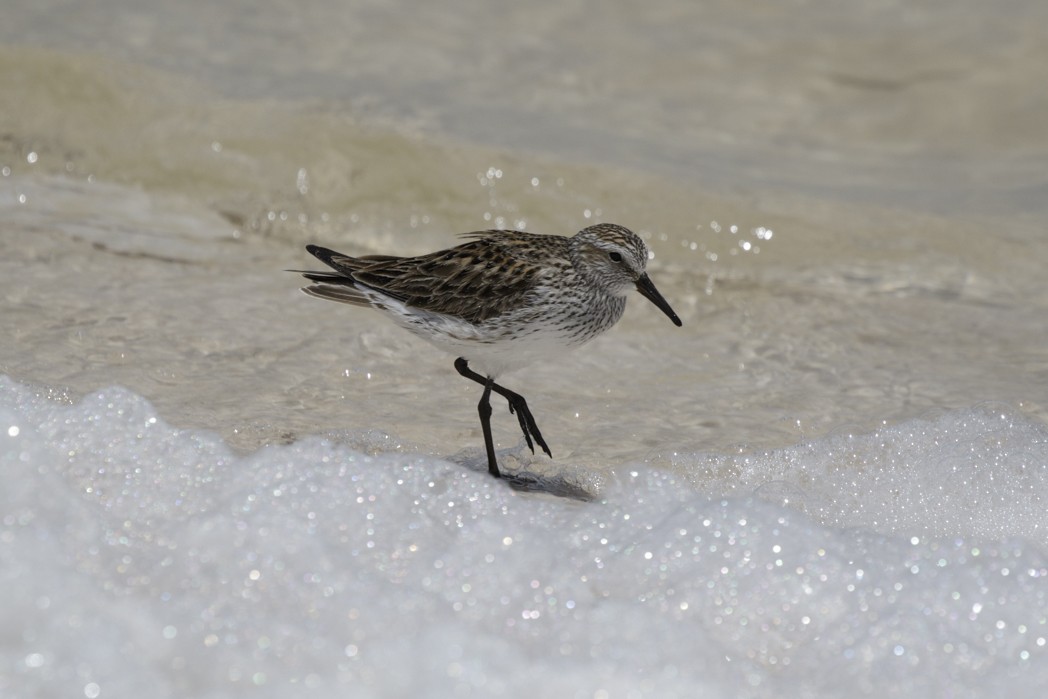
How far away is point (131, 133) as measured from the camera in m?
9.35

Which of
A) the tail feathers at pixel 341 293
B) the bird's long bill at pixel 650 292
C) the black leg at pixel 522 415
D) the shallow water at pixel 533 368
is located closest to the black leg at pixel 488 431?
the black leg at pixel 522 415

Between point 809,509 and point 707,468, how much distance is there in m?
0.49

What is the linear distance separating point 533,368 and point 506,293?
163 centimetres

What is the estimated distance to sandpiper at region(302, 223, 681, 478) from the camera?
17.0 feet

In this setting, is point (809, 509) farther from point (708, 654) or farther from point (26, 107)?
point (26, 107)

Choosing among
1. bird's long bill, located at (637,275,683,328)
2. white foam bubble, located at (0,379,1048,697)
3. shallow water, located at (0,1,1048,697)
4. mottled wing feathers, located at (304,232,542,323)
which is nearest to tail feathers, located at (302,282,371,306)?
mottled wing feathers, located at (304,232,542,323)

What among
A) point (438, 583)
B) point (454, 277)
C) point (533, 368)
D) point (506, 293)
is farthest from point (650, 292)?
point (438, 583)

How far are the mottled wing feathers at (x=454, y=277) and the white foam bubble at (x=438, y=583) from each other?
2.29 ft

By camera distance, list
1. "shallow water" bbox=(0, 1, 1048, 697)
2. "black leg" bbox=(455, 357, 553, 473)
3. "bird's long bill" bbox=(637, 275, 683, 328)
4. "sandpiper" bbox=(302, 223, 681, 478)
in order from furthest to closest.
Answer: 1. "bird's long bill" bbox=(637, 275, 683, 328)
2. "black leg" bbox=(455, 357, 553, 473)
3. "sandpiper" bbox=(302, 223, 681, 478)
4. "shallow water" bbox=(0, 1, 1048, 697)

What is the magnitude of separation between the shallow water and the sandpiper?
49 cm

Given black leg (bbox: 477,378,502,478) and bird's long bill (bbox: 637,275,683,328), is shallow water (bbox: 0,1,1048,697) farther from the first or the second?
bird's long bill (bbox: 637,275,683,328)

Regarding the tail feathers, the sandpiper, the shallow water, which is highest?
the sandpiper

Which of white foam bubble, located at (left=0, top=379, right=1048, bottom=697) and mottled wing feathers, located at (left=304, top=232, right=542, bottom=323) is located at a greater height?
mottled wing feathers, located at (left=304, top=232, right=542, bottom=323)

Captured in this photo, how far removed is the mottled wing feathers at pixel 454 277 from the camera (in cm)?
520
